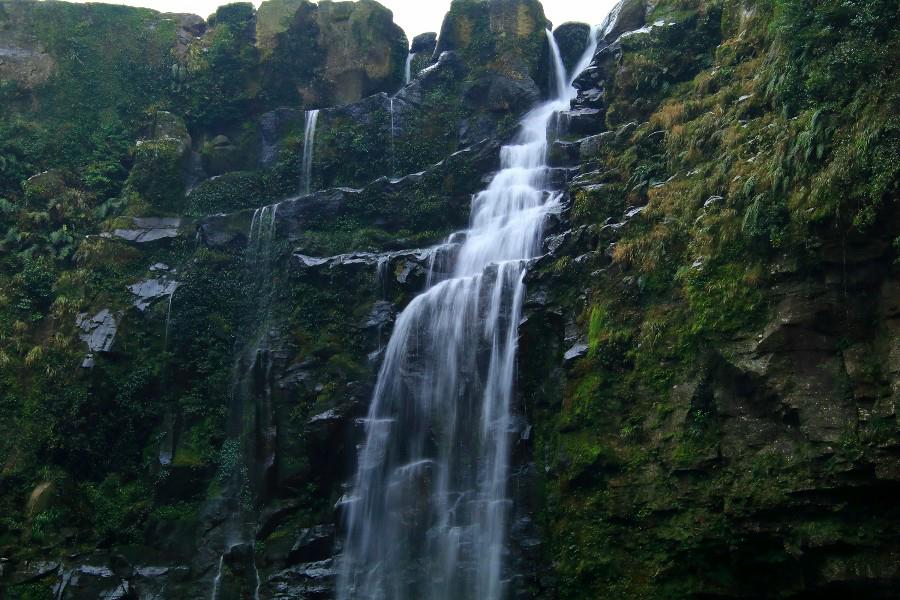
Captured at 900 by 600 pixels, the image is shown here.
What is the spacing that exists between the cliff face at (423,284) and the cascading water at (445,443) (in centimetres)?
67

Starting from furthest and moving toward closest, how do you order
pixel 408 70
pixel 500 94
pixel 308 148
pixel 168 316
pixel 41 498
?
pixel 408 70 → pixel 500 94 → pixel 308 148 → pixel 168 316 → pixel 41 498

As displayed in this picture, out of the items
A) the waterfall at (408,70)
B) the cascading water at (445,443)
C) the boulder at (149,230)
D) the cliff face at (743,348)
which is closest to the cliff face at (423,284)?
the cliff face at (743,348)

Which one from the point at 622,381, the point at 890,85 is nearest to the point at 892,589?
the point at 622,381

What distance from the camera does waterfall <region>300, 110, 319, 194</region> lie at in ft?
86.0

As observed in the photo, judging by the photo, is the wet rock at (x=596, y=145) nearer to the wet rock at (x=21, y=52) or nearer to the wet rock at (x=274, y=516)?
the wet rock at (x=274, y=516)

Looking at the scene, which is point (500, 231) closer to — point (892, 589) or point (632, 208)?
point (632, 208)

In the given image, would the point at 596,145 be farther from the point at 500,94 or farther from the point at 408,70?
the point at 408,70

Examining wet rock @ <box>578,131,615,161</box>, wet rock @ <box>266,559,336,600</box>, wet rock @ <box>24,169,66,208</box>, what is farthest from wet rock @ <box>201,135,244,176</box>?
wet rock @ <box>266,559,336,600</box>

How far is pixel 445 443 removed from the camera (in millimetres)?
16500

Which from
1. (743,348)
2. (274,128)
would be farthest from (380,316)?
(274,128)

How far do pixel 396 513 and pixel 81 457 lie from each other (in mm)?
8928

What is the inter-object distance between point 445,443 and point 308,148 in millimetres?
14220

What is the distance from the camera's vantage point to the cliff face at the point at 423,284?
36.8 ft

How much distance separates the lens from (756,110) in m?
14.8
